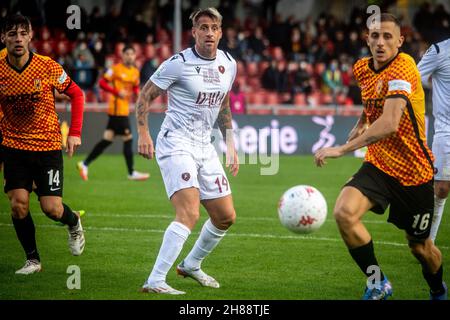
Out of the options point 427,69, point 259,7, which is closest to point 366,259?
point 427,69

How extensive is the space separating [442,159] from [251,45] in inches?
726

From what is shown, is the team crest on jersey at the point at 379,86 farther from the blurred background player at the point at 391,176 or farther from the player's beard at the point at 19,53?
the player's beard at the point at 19,53

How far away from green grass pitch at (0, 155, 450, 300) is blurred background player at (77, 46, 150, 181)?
1501mm

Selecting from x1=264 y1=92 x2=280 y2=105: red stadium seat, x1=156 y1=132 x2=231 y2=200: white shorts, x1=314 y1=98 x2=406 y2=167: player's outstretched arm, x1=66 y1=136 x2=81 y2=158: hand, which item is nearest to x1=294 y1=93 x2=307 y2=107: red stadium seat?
x1=264 y1=92 x2=280 y2=105: red stadium seat

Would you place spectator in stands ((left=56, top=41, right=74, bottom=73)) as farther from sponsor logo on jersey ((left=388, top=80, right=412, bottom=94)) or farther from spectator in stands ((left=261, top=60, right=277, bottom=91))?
sponsor logo on jersey ((left=388, top=80, right=412, bottom=94))

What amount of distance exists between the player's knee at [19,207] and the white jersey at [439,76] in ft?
13.3

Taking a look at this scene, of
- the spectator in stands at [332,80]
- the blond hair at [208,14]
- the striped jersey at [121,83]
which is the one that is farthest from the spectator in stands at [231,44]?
the blond hair at [208,14]

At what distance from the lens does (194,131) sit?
25.3 feet

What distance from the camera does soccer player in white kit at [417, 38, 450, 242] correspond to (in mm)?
9047

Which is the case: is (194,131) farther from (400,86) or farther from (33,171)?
(400,86)

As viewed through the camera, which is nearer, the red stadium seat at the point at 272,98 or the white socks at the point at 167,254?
the white socks at the point at 167,254

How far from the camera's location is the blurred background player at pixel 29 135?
8.22 meters

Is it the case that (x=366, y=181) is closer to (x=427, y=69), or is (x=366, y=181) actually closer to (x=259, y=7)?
(x=427, y=69)
